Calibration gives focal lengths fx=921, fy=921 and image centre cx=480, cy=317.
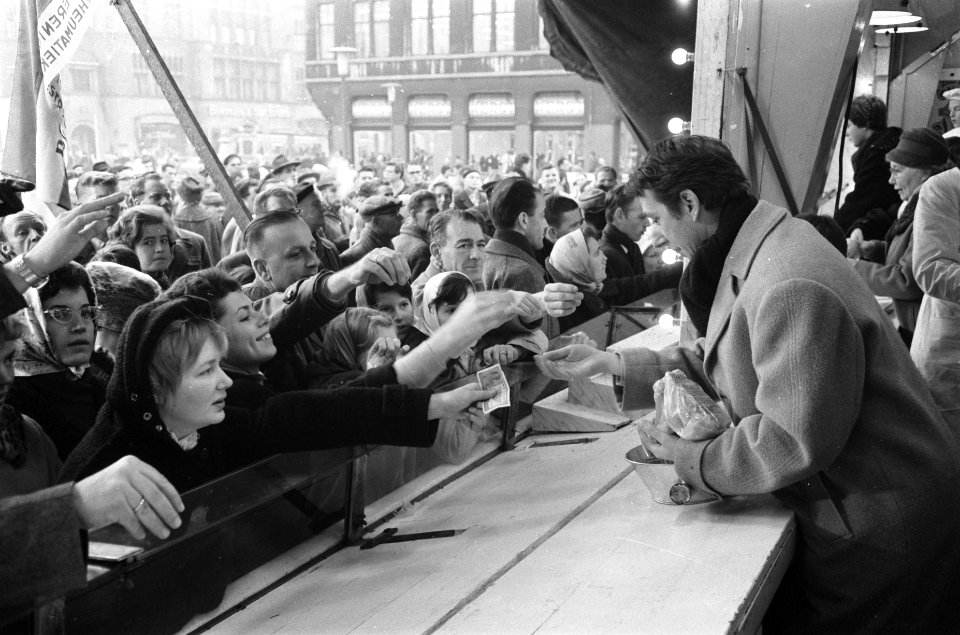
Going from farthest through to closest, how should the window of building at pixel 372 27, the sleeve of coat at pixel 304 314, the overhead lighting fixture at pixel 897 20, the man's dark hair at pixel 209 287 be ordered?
the window of building at pixel 372 27 → the overhead lighting fixture at pixel 897 20 → the sleeve of coat at pixel 304 314 → the man's dark hair at pixel 209 287

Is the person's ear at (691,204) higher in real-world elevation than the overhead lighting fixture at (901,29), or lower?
lower

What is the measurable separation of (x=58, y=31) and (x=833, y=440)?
3985mm

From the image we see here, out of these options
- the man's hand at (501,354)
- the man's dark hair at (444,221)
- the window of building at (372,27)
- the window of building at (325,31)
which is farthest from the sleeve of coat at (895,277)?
the window of building at (325,31)

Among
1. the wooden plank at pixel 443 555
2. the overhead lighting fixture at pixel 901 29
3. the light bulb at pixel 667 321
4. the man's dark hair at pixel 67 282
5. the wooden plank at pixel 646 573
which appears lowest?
the light bulb at pixel 667 321

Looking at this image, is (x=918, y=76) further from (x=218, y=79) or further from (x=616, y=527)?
(x=218, y=79)

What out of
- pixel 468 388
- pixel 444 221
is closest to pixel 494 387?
pixel 468 388

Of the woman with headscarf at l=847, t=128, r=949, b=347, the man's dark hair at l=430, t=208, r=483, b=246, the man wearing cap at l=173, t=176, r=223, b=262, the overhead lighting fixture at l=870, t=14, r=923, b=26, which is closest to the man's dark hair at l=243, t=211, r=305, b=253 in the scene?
the man's dark hair at l=430, t=208, r=483, b=246

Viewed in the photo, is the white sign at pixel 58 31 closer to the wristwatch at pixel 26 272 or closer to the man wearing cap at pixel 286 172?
the wristwatch at pixel 26 272

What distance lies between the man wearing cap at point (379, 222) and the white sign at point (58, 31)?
2.51 meters

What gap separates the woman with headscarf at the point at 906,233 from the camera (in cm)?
475

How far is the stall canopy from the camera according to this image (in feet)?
16.6

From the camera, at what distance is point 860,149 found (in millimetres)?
6273

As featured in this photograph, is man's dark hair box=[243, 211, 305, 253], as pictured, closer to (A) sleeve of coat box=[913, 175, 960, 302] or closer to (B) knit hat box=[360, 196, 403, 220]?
(A) sleeve of coat box=[913, 175, 960, 302]

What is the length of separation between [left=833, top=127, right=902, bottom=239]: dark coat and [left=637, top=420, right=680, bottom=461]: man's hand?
4.41m
